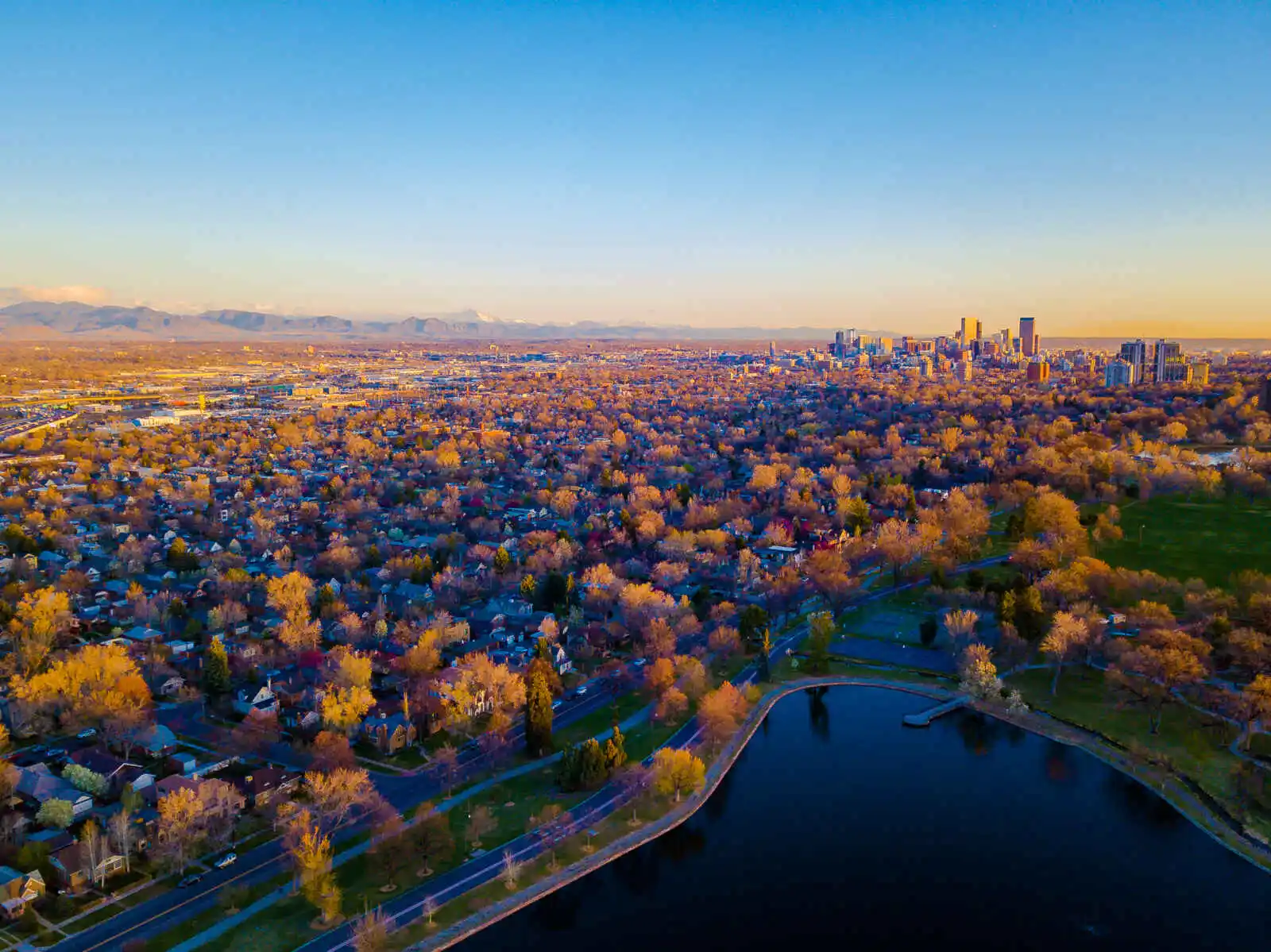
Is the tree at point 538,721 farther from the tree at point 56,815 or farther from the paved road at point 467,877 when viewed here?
the tree at point 56,815

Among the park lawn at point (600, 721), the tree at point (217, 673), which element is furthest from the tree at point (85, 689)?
the park lawn at point (600, 721)

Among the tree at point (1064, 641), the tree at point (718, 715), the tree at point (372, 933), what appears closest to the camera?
the tree at point (372, 933)

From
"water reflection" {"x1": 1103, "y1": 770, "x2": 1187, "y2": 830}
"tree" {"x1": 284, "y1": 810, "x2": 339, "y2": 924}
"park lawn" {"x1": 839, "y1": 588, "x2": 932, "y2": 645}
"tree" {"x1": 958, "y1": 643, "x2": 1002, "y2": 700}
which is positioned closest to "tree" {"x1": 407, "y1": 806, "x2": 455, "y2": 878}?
"tree" {"x1": 284, "y1": 810, "x2": 339, "y2": 924}

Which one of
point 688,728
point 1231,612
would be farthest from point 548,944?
point 1231,612

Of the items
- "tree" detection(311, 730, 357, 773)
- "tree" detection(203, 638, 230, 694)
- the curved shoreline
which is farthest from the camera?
"tree" detection(203, 638, 230, 694)

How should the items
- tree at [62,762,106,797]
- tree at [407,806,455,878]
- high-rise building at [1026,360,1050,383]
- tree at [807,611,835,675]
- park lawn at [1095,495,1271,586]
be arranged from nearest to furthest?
tree at [407,806,455,878] < tree at [62,762,106,797] < tree at [807,611,835,675] < park lawn at [1095,495,1271,586] < high-rise building at [1026,360,1050,383]

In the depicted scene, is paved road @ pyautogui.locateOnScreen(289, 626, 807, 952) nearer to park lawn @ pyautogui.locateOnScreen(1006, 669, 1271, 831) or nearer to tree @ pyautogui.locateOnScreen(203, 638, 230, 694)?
tree @ pyautogui.locateOnScreen(203, 638, 230, 694)

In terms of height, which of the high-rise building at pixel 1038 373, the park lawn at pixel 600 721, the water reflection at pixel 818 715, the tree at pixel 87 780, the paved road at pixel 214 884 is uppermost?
the high-rise building at pixel 1038 373

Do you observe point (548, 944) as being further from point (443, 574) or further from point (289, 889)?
point (443, 574)
